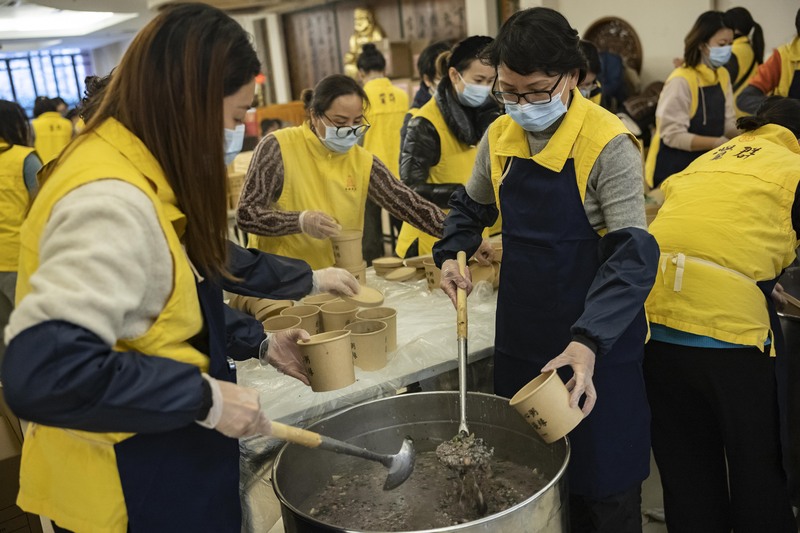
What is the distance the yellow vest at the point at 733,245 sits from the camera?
194 centimetres

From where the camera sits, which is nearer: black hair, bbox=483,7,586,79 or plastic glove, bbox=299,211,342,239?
black hair, bbox=483,7,586,79

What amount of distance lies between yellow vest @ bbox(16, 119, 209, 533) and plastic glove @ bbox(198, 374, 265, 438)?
0.12 metres

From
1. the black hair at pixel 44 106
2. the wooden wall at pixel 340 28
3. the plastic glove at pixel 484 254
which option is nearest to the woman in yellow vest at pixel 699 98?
the plastic glove at pixel 484 254

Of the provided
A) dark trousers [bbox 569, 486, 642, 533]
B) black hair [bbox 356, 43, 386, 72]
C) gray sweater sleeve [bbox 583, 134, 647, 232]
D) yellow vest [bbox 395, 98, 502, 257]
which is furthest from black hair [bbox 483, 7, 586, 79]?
black hair [bbox 356, 43, 386, 72]

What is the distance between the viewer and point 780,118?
2.19m

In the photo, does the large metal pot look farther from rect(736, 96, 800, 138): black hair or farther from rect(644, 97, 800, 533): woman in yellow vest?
rect(736, 96, 800, 138): black hair

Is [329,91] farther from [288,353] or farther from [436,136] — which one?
[288,353]

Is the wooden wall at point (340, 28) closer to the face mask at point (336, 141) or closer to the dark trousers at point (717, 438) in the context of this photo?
the face mask at point (336, 141)

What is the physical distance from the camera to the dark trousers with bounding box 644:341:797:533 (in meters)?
2.03

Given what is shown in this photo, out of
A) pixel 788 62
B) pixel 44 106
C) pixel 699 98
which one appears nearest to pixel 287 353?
pixel 699 98

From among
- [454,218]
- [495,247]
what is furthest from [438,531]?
[495,247]

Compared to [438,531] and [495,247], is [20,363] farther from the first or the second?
[495,247]

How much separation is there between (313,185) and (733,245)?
157 centimetres

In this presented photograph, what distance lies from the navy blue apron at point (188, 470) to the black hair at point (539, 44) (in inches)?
33.8
